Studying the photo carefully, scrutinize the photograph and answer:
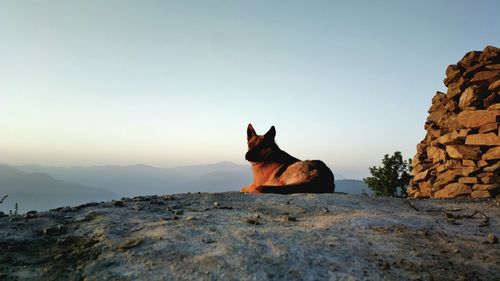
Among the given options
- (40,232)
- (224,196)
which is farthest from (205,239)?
(224,196)

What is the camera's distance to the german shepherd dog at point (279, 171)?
7.08 metres

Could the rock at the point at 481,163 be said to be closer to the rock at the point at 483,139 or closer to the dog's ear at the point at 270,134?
the rock at the point at 483,139

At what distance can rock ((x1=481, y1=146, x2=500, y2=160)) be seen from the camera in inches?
323

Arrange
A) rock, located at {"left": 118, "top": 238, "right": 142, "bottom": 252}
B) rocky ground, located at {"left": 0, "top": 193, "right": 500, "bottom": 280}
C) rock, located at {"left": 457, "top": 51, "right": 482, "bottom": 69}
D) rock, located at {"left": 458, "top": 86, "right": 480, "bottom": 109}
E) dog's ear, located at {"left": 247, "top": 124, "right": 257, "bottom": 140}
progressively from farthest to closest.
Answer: rock, located at {"left": 457, "top": 51, "right": 482, "bottom": 69} → dog's ear, located at {"left": 247, "top": 124, "right": 257, "bottom": 140} → rock, located at {"left": 458, "top": 86, "right": 480, "bottom": 109} → rock, located at {"left": 118, "top": 238, "right": 142, "bottom": 252} → rocky ground, located at {"left": 0, "top": 193, "right": 500, "bottom": 280}

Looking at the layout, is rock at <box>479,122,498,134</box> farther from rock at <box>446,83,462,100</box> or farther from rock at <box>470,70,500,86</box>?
rock at <box>446,83,462,100</box>

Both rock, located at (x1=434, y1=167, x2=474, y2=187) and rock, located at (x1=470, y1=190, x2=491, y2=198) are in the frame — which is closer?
rock, located at (x1=470, y1=190, x2=491, y2=198)

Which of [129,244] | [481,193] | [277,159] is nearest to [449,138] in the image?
[481,193]

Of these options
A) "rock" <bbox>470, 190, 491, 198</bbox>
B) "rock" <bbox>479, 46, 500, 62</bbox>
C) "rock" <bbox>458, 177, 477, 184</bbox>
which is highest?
"rock" <bbox>479, 46, 500, 62</bbox>

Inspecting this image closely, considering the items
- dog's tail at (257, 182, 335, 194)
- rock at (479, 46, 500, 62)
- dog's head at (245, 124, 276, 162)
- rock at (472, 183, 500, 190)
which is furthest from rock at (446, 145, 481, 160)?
dog's head at (245, 124, 276, 162)

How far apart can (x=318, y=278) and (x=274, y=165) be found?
610 cm

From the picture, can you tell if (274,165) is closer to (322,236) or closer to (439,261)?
(322,236)

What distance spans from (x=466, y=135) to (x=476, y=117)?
1.74 feet

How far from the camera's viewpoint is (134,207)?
4949mm

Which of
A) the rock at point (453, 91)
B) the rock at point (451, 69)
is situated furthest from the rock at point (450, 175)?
the rock at point (451, 69)
